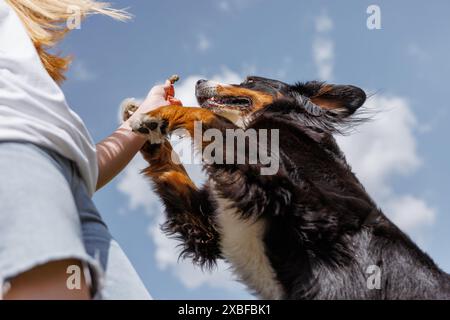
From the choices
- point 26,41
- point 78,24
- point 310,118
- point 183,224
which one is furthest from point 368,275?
point 26,41

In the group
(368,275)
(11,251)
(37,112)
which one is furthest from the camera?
(368,275)

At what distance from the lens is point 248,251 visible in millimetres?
4391

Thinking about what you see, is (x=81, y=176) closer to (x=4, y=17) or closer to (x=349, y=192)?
(x=4, y=17)

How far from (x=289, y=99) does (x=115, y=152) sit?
280 centimetres

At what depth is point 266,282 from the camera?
4.23 meters

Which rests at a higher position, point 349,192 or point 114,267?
point 349,192

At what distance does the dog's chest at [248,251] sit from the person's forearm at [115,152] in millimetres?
916

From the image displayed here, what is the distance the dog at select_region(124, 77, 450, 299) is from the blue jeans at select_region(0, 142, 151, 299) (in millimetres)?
2066

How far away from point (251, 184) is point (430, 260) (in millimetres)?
1448

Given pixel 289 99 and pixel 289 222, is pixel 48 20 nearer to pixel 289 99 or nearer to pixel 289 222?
pixel 289 222

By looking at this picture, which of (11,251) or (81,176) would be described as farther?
(81,176)

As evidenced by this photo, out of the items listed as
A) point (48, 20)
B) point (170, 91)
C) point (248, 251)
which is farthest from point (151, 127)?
point (48, 20)

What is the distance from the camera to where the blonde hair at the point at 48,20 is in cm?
262

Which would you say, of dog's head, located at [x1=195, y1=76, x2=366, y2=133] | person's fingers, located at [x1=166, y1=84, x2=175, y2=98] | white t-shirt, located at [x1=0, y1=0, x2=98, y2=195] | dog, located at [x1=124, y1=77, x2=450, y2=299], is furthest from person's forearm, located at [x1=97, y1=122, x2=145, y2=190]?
dog's head, located at [x1=195, y1=76, x2=366, y2=133]
